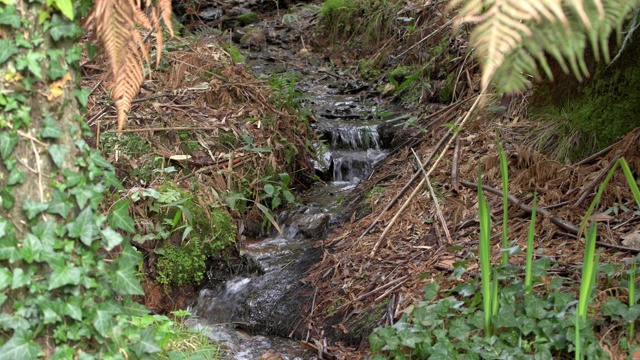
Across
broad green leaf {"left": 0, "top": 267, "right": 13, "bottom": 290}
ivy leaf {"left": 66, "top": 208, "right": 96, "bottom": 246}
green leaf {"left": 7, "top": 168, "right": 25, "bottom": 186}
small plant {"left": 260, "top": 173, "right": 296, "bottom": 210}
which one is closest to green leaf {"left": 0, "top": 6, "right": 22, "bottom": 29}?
green leaf {"left": 7, "top": 168, "right": 25, "bottom": 186}

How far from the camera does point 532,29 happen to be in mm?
1292

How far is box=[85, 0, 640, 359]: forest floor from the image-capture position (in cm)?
303

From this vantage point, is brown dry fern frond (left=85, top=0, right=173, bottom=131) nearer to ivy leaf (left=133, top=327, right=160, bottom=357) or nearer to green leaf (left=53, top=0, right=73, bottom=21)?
green leaf (left=53, top=0, right=73, bottom=21)

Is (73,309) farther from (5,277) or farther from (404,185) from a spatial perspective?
(404,185)

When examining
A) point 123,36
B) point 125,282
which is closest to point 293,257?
point 125,282

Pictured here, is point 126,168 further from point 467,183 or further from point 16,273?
point 16,273

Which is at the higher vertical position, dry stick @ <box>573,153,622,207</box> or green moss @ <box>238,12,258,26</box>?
green moss @ <box>238,12,258,26</box>

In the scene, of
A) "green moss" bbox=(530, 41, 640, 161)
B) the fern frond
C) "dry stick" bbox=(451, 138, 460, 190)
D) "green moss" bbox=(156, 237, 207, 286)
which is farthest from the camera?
"green moss" bbox=(156, 237, 207, 286)

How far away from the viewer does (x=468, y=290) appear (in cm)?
264

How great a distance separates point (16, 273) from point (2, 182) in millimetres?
250

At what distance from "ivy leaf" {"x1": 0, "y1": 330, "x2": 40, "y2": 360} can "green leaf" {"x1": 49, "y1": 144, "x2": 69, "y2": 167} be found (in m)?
0.47

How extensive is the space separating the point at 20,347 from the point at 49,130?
1.96ft

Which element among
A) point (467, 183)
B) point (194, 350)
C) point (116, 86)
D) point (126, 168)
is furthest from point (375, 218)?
point (116, 86)

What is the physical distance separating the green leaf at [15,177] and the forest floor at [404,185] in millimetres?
1835
